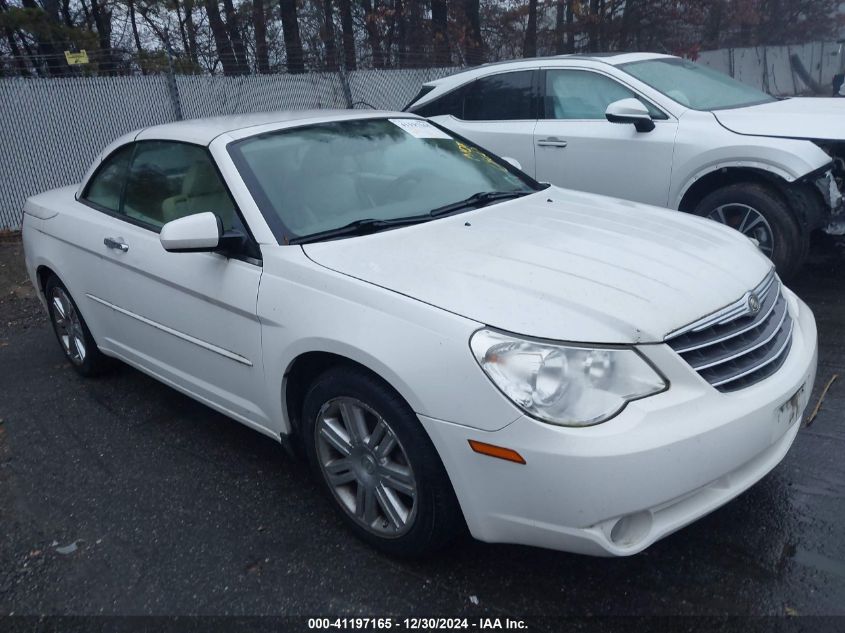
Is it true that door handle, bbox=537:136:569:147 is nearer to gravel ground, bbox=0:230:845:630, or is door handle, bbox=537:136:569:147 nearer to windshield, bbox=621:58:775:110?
windshield, bbox=621:58:775:110

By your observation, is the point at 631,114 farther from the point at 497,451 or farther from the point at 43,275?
the point at 43,275

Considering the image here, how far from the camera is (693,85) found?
6.30m

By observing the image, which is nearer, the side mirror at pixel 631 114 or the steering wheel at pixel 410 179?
the steering wheel at pixel 410 179

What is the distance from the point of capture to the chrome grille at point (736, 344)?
263 centimetres

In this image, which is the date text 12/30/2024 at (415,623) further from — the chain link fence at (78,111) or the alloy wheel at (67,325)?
the chain link fence at (78,111)

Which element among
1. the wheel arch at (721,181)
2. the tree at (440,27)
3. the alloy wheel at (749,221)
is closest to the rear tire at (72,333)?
the wheel arch at (721,181)

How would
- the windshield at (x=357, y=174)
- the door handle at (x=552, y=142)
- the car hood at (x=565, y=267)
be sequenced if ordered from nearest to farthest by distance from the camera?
the car hood at (x=565, y=267)
the windshield at (x=357, y=174)
the door handle at (x=552, y=142)

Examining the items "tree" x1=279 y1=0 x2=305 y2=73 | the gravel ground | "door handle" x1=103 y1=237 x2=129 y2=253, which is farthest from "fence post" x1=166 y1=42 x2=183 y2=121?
the gravel ground

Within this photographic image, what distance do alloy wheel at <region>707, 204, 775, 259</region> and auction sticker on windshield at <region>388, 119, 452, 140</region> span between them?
2.26 metres

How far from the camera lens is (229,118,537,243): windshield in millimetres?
3527

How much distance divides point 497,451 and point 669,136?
4.01m

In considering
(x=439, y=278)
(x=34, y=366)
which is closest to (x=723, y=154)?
(x=439, y=278)

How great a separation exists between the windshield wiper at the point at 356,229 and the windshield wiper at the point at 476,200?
0.60ft

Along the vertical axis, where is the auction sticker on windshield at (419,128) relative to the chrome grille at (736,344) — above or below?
above
